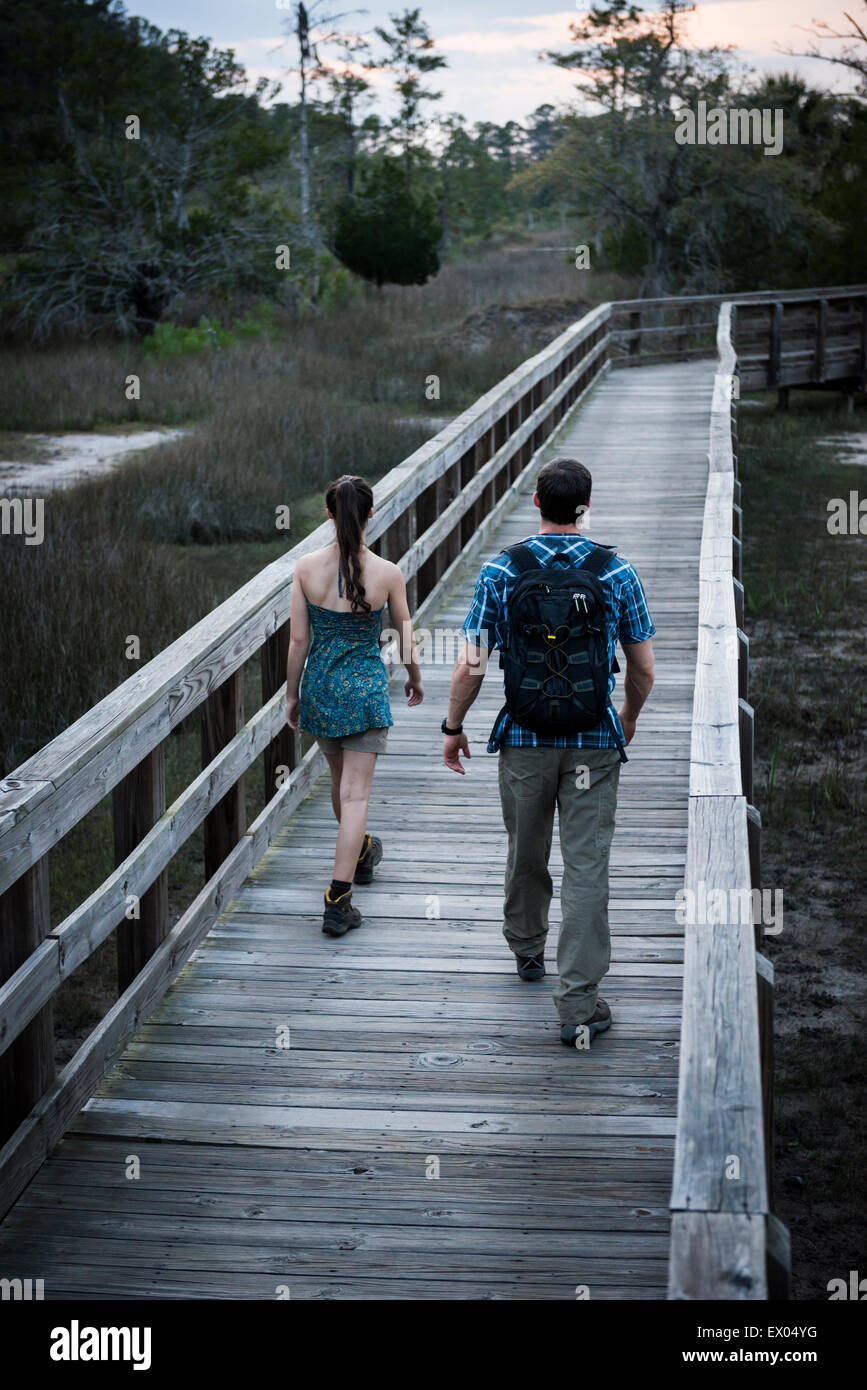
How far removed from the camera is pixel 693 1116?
A: 2318 millimetres

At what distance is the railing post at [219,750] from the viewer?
4.96m

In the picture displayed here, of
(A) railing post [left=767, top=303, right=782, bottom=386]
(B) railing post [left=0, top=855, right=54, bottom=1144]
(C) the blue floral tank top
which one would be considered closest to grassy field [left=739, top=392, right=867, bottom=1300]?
(C) the blue floral tank top

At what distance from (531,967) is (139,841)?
1.25 m

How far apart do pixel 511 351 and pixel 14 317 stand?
10.1 metres

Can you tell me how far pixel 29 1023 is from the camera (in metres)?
3.49

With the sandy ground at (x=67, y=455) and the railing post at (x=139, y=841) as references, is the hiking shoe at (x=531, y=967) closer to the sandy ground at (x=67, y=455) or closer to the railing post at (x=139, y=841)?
the railing post at (x=139, y=841)

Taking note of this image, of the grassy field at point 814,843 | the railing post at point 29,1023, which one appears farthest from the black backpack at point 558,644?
the grassy field at point 814,843

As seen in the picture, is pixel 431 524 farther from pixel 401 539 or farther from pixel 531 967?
pixel 531 967

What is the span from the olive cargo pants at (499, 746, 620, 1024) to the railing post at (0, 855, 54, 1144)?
1.35 metres

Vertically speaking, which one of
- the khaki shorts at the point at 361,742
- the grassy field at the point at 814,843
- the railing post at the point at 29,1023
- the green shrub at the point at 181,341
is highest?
the green shrub at the point at 181,341

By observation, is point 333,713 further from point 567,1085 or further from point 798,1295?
point 798,1295

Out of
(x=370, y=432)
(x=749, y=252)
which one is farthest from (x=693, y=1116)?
(x=749, y=252)

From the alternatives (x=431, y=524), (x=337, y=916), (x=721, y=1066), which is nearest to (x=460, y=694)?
(x=337, y=916)

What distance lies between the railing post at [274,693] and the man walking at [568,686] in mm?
1522
